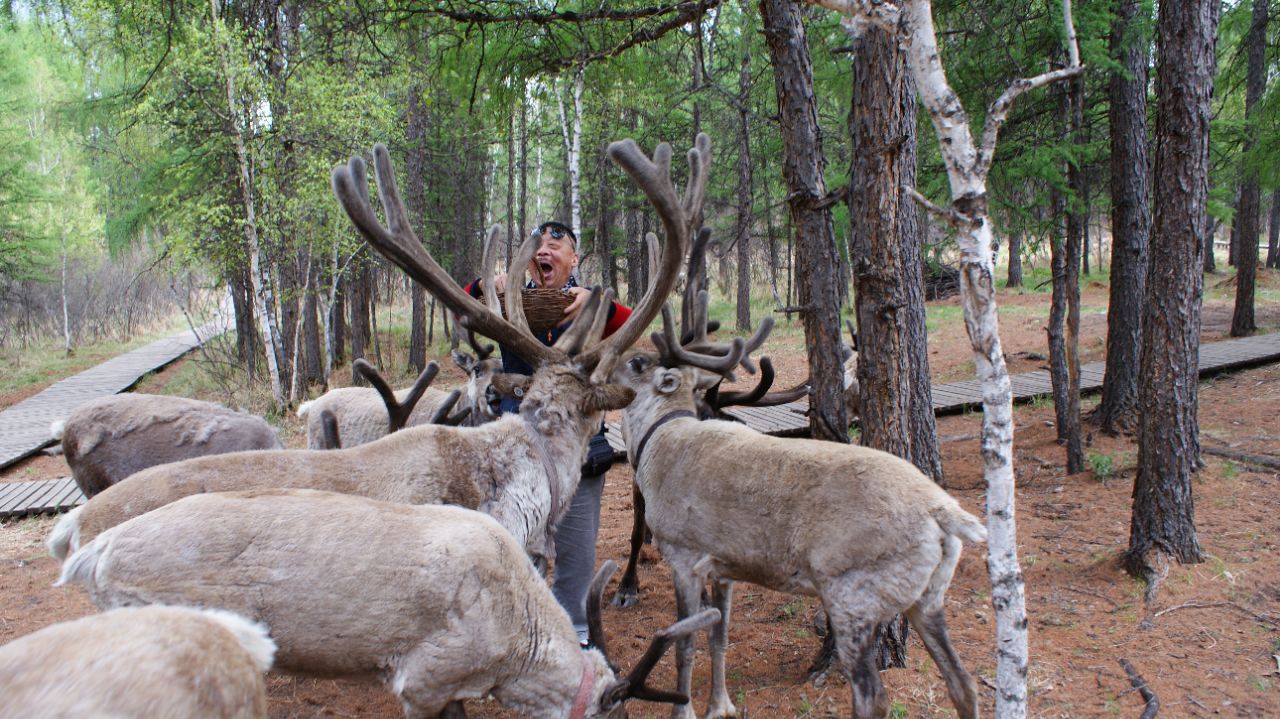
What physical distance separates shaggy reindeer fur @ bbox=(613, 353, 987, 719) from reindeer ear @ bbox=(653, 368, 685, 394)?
34 centimetres

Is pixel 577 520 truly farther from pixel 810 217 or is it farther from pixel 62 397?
pixel 62 397

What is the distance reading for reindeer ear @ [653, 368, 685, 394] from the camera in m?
5.12

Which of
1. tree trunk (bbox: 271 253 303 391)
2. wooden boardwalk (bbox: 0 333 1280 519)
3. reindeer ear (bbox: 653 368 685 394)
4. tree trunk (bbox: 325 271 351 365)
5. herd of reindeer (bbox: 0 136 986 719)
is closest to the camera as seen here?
herd of reindeer (bbox: 0 136 986 719)

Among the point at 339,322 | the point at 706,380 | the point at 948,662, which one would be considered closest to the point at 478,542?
the point at 948,662

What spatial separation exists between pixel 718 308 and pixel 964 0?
1974 cm

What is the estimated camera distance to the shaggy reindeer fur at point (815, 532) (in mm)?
3533

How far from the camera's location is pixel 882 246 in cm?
443

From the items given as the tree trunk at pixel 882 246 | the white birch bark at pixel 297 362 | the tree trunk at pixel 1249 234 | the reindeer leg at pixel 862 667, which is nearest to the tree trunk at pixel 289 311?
the white birch bark at pixel 297 362

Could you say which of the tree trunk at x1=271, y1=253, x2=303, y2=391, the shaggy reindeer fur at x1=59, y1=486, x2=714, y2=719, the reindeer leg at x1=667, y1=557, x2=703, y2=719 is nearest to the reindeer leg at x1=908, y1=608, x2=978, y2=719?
the reindeer leg at x1=667, y1=557, x2=703, y2=719

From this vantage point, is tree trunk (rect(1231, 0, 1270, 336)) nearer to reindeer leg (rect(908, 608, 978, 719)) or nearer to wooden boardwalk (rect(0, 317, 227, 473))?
reindeer leg (rect(908, 608, 978, 719))

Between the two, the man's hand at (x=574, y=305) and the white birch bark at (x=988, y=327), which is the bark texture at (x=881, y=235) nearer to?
the white birch bark at (x=988, y=327)

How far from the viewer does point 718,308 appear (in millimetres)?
28172

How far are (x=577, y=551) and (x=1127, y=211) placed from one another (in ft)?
26.0

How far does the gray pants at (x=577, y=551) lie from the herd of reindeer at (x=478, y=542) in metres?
0.36
